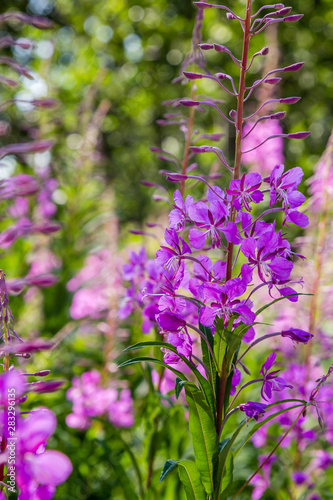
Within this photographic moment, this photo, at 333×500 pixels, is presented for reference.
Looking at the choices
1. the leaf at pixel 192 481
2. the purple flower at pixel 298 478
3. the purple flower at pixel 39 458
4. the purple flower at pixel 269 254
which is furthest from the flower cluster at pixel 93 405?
the purple flower at pixel 39 458

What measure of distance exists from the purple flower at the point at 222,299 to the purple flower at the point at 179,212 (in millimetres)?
206

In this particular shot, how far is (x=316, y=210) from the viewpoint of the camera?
281 cm

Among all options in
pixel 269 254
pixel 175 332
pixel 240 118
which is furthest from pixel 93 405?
pixel 240 118

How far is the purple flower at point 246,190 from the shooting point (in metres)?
1.24

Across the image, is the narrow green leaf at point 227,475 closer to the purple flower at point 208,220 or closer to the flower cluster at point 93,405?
the purple flower at point 208,220

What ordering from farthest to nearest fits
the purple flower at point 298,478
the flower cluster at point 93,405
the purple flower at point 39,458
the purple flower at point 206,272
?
the flower cluster at point 93,405
the purple flower at point 298,478
the purple flower at point 206,272
the purple flower at point 39,458

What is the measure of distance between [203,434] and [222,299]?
15.2 inches

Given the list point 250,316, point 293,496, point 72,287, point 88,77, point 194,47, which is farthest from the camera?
point 88,77

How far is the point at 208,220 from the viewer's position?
1.28 m

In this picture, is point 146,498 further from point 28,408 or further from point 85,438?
point 85,438

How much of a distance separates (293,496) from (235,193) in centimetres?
179

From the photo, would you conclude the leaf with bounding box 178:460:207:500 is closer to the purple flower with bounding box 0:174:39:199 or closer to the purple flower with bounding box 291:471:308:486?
the purple flower with bounding box 0:174:39:199

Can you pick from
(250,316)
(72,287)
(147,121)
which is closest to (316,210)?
(250,316)

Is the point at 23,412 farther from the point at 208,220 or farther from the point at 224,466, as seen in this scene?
the point at 208,220
